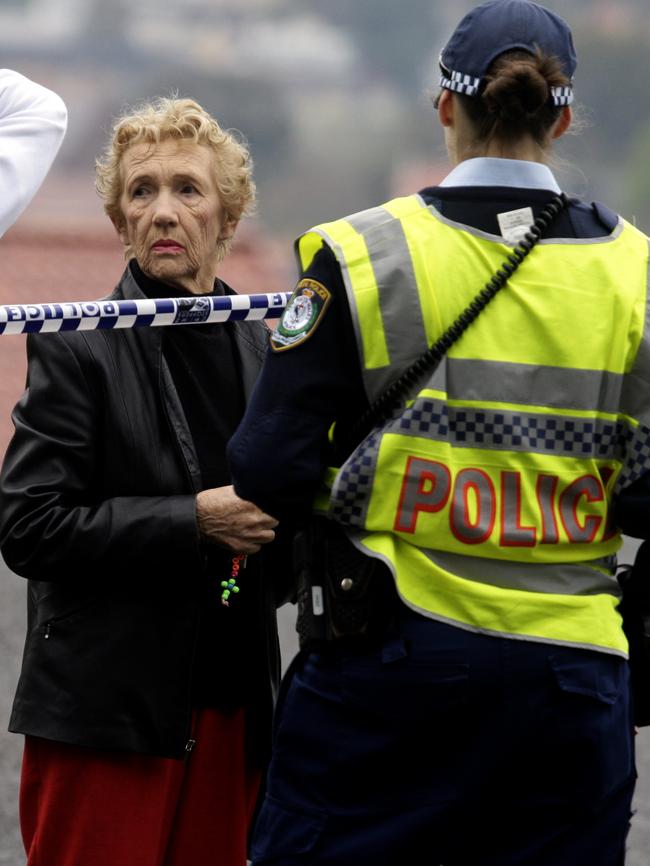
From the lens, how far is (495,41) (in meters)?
2.54

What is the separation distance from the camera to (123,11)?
56.0 m

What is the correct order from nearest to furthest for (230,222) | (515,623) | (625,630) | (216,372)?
(515,623) → (625,630) → (216,372) → (230,222)

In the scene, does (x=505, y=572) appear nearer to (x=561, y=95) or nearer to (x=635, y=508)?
(x=635, y=508)

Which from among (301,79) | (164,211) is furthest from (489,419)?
(301,79)

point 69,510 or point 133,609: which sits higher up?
point 69,510

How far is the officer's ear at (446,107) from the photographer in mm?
2600

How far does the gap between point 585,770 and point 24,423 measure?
3.88ft

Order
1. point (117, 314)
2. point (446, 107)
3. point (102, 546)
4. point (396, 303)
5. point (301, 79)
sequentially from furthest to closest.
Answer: point (301, 79), point (117, 314), point (102, 546), point (446, 107), point (396, 303)

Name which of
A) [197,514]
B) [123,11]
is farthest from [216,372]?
[123,11]

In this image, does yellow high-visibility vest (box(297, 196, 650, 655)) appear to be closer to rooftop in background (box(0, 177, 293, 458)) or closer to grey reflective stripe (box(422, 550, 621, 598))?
grey reflective stripe (box(422, 550, 621, 598))

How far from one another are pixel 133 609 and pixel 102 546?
5.8 inches

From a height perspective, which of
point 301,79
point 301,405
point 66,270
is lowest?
point 301,405

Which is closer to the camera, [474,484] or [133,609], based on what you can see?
[474,484]

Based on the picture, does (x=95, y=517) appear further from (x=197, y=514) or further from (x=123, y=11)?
(x=123, y=11)
